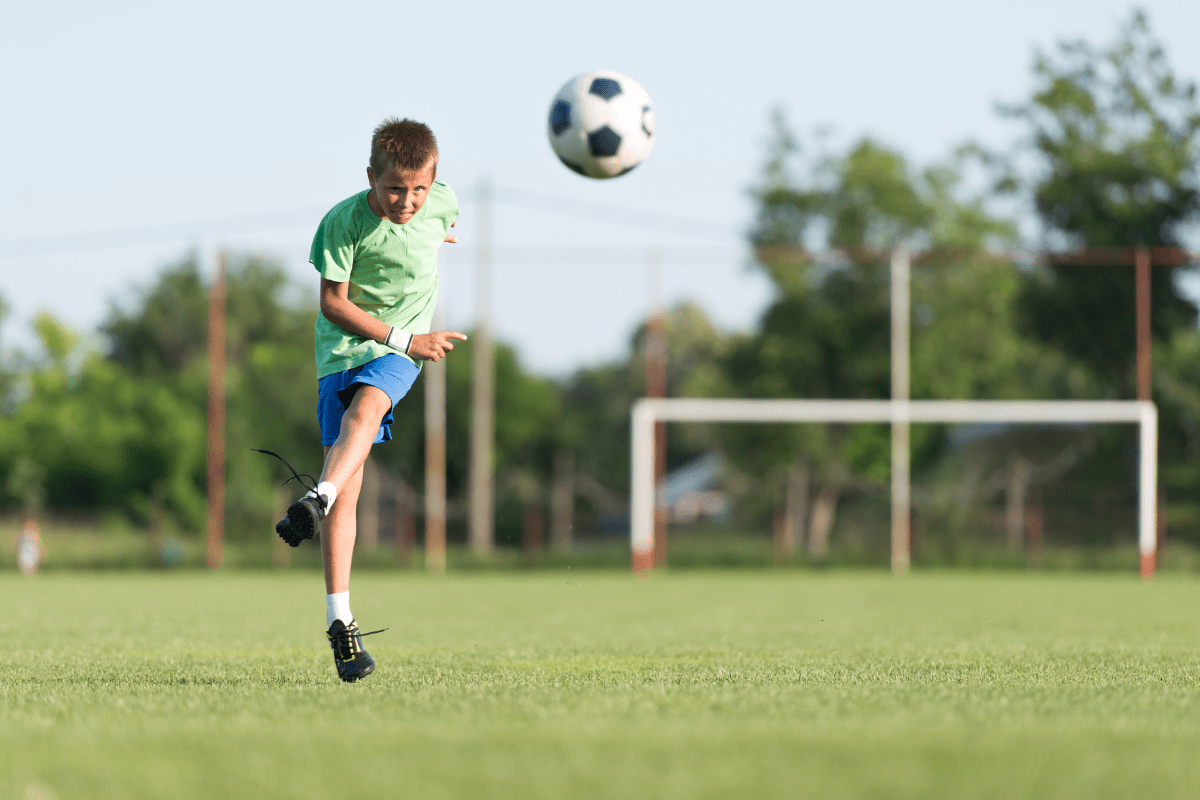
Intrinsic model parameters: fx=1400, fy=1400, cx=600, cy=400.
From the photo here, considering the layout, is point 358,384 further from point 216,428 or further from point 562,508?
point 562,508

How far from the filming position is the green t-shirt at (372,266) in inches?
172

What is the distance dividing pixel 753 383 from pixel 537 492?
14431 millimetres

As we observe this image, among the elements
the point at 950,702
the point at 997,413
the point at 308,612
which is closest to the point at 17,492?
the point at 997,413

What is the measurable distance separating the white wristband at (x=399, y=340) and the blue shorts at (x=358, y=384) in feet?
0.11

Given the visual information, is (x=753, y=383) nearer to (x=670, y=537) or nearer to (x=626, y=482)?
(x=670, y=537)

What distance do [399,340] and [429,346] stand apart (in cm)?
10

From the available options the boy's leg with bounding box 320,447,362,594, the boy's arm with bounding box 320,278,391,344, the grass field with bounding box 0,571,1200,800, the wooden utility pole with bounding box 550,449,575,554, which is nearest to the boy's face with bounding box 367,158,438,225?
the boy's arm with bounding box 320,278,391,344

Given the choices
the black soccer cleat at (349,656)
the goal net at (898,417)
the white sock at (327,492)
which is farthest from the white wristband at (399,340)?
the goal net at (898,417)

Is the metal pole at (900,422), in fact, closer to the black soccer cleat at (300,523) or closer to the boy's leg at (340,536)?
the boy's leg at (340,536)

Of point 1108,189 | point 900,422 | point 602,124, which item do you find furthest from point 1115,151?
point 602,124

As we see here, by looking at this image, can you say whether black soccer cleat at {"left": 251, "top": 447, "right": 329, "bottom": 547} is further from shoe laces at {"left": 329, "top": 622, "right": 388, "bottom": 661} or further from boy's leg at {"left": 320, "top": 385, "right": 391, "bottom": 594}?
shoe laces at {"left": 329, "top": 622, "right": 388, "bottom": 661}

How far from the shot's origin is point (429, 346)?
174 inches

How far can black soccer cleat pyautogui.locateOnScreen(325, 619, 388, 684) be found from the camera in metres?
4.04

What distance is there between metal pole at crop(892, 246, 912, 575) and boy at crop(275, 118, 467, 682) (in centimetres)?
1601
